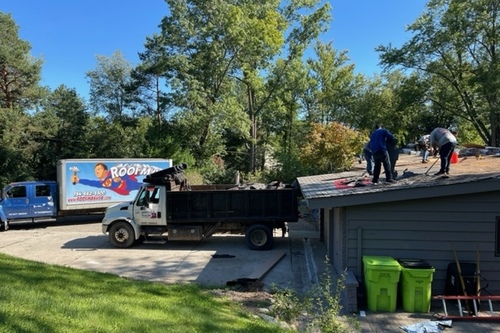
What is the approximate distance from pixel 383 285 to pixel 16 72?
3105cm

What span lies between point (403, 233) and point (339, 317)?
101 inches

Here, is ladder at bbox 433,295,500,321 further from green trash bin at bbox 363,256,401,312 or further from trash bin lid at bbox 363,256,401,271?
trash bin lid at bbox 363,256,401,271

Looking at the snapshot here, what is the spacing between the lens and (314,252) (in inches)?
485

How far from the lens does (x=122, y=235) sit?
42.2ft

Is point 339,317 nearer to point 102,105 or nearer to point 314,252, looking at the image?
point 314,252

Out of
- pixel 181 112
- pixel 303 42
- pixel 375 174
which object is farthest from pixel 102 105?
pixel 375 174

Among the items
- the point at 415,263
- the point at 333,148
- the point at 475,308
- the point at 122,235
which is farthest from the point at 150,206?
the point at 333,148

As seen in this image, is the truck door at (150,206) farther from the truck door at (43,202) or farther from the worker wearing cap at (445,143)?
the worker wearing cap at (445,143)

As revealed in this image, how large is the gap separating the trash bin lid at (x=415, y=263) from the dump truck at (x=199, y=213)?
192 inches

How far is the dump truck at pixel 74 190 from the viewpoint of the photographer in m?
16.9

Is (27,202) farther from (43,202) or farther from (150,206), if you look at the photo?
(150,206)

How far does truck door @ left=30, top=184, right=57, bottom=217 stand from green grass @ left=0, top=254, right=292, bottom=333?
35.4 ft

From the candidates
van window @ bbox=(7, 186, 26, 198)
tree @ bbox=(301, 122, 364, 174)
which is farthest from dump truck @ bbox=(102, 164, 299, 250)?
tree @ bbox=(301, 122, 364, 174)

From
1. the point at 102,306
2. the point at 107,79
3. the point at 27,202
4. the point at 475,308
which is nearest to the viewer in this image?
the point at 102,306
